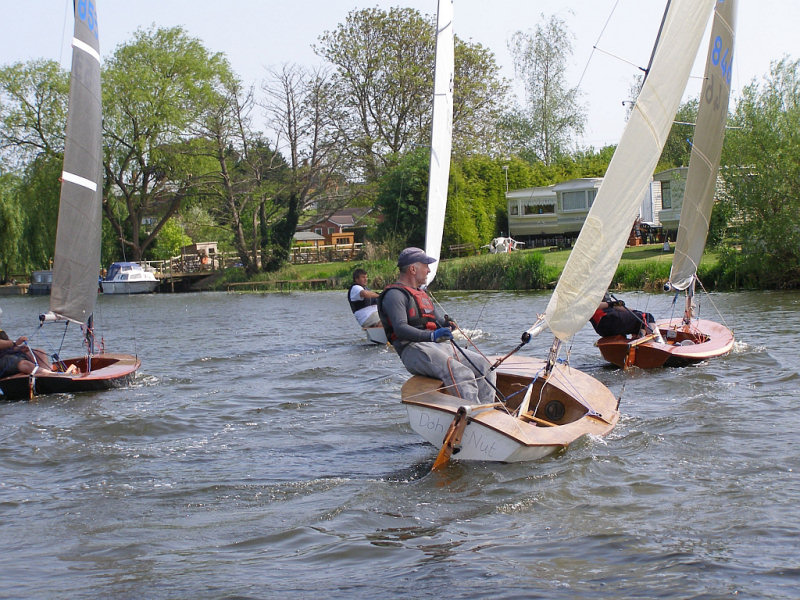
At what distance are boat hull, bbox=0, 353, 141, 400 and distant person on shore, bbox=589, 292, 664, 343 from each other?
7.10 metres

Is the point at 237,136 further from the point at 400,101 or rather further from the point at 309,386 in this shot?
the point at 309,386

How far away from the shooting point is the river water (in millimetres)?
5453

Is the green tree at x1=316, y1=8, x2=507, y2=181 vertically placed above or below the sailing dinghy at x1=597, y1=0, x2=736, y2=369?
Result: above

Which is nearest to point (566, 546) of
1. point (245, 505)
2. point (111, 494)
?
point (245, 505)

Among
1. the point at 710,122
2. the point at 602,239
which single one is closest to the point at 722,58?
the point at 710,122

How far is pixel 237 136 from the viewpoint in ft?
159

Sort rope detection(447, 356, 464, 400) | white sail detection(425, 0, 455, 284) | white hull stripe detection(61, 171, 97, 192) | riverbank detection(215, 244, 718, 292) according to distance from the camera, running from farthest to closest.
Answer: riverbank detection(215, 244, 718, 292)
white sail detection(425, 0, 455, 284)
white hull stripe detection(61, 171, 97, 192)
rope detection(447, 356, 464, 400)

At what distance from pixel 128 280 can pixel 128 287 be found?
1.55 ft

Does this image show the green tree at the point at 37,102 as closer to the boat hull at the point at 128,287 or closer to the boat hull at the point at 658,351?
the boat hull at the point at 128,287

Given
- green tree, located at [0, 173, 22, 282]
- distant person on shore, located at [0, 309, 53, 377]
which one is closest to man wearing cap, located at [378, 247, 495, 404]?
distant person on shore, located at [0, 309, 53, 377]

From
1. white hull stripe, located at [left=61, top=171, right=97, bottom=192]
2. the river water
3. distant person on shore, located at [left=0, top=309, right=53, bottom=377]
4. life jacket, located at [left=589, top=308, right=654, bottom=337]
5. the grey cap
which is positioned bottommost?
the river water

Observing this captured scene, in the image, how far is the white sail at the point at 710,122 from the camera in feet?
42.6

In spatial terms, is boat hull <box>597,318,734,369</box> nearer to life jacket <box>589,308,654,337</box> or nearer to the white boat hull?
life jacket <box>589,308,654,337</box>

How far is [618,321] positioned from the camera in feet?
43.6
